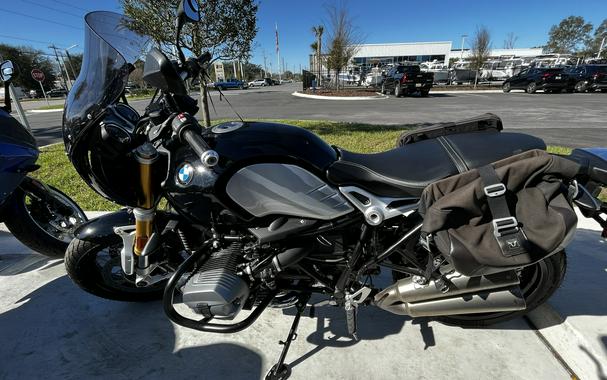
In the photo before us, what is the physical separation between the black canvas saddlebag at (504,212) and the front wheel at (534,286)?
532mm

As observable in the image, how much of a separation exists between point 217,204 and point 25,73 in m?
52.8

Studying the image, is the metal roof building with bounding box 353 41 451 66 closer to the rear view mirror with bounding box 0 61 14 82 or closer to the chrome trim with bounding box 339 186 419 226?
the rear view mirror with bounding box 0 61 14 82

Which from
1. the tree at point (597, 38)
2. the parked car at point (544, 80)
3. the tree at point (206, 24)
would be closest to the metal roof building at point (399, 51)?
the tree at point (597, 38)

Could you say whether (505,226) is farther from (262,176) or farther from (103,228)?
(103,228)

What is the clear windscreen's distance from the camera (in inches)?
59.4

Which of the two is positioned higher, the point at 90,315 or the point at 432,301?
the point at 432,301

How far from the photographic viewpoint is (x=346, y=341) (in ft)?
6.28

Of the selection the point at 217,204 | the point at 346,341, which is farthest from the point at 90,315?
the point at 346,341

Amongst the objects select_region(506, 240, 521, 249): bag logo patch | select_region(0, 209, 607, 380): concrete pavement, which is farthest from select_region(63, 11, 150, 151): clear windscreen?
select_region(506, 240, 521, 249): bag logo patch

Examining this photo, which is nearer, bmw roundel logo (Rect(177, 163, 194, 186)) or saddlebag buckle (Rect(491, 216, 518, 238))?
saddlebag buckle (Rect(491, 216, 518, 238))

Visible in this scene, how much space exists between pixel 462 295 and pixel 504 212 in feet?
1.79

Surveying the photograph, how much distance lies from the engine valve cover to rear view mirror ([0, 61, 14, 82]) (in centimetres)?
251

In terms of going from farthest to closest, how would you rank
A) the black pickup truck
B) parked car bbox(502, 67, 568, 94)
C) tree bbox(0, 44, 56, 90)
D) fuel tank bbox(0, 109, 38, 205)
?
tree bbox(0, 44, 56, 90) < parked car bbox(502, 67, 568, 94) < the black pickup truck < fuel tank bbox(0, 109, 38, 205)

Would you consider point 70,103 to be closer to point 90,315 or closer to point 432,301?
point 90,315
